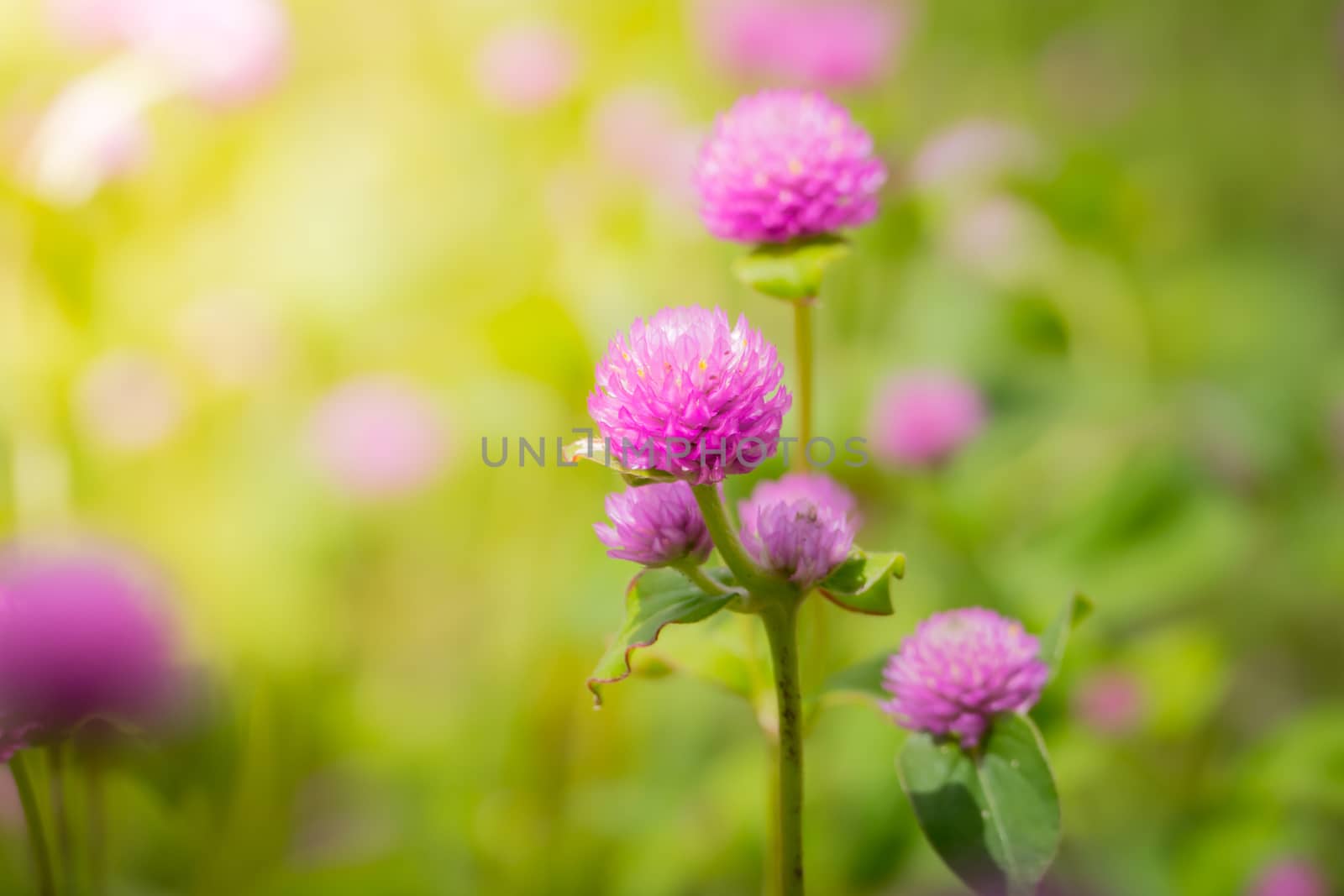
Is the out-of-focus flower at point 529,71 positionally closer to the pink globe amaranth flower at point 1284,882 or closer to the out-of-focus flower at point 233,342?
the out-of-focus flower at point 233,342

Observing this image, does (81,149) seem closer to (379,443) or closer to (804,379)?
(379,443)

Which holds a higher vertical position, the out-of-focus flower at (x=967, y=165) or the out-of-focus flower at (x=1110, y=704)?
the out-of-focus flower at (x=967, y=165)

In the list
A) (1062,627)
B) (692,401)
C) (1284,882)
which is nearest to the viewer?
(692,401)

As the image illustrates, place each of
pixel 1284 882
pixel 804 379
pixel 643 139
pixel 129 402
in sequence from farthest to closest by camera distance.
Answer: pixel 643 139
pixel 129 402
pixel 1284 882
pixel 804 379

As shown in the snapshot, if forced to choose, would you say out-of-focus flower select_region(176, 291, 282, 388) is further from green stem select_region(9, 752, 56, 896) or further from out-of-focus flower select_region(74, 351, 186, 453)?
green stem select_region(9, 752, 56, 896)

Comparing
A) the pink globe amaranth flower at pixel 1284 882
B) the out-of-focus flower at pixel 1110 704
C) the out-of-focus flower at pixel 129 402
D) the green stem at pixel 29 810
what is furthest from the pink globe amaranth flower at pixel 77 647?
the pink globe amaranth flower at pixel 1284 882

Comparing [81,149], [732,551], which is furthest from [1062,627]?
[81,149]

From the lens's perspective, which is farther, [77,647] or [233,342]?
[233,342]
